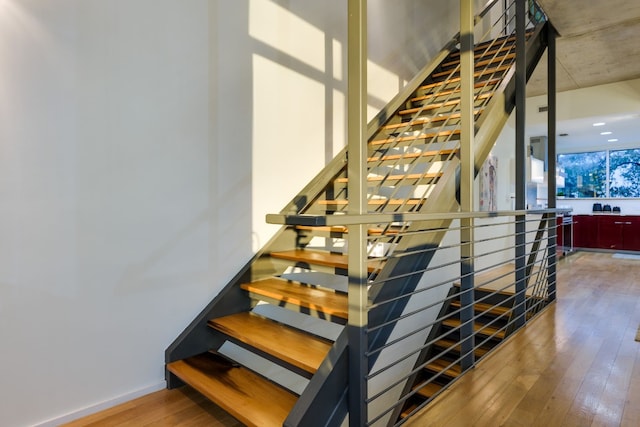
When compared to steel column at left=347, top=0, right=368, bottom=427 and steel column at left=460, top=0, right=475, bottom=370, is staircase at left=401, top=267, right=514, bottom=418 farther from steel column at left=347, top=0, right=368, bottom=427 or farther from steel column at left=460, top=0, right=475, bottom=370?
steel column at left=347, top=0, right=368, bottom=427

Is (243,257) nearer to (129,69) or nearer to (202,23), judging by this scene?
(129,69)

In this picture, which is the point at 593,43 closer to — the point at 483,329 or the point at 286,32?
the point at 483,329

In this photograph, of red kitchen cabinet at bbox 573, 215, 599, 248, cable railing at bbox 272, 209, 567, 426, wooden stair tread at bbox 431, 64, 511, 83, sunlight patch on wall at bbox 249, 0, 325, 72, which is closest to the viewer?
cable railing at bbox 272, 209, 567, 426

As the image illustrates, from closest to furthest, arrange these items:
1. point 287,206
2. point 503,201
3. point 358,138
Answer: point 358,138
point 287,206
point 503,201

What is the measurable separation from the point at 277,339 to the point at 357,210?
3.11ft

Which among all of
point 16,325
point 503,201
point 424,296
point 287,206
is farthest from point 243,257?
point 503,201

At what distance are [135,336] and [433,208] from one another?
1.89 meters

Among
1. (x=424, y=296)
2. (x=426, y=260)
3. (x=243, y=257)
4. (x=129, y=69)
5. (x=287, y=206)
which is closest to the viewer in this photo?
(x=129, y=69)

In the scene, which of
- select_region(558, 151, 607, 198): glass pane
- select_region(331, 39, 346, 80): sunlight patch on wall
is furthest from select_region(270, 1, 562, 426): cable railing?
select_region(558, 151, 607, 198): glass pane

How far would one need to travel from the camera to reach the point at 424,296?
4816 mm

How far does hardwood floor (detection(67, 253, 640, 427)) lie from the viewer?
1.87 metres

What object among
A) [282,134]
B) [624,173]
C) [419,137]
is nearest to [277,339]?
[282,134]

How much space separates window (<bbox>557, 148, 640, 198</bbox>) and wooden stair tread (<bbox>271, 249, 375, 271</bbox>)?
936 cm

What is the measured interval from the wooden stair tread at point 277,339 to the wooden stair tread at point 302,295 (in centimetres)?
18
